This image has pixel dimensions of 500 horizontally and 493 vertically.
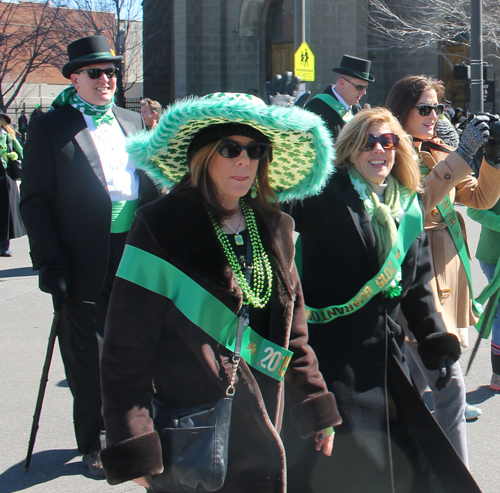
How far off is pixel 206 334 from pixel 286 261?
43 centimetres

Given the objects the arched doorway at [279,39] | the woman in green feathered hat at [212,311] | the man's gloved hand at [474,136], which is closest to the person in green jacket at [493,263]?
the man's gloved hand at [474,136]

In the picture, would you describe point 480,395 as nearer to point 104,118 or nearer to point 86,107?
point 104,118

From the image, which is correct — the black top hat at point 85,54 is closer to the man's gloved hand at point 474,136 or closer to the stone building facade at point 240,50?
the man's gloved hand at point 474,136

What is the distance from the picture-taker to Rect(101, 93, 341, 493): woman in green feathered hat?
2.08 m

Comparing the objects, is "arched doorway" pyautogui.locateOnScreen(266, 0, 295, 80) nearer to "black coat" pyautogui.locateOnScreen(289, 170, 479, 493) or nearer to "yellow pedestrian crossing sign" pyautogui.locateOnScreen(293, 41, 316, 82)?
"yellow pedestrian crossing sign" pyautogui.locateOnScreen(293, 41, 316, 82)

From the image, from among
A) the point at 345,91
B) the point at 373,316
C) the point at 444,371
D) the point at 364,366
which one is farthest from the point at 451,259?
the point at 345,91

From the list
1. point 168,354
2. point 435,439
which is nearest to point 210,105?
point 168,354

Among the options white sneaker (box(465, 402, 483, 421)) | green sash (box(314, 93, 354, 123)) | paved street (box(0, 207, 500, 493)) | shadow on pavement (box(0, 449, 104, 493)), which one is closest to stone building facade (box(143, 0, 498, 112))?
green sash (box(314, 93, 354, 123))

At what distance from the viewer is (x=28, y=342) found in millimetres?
6027

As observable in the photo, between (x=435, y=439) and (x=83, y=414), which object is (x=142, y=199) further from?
(x=435, y=439)

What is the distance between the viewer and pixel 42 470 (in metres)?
3.85

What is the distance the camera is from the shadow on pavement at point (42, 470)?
369 centimetres

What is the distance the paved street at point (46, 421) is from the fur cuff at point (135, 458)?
171 centimetres

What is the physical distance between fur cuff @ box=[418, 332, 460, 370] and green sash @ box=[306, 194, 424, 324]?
421 mm
